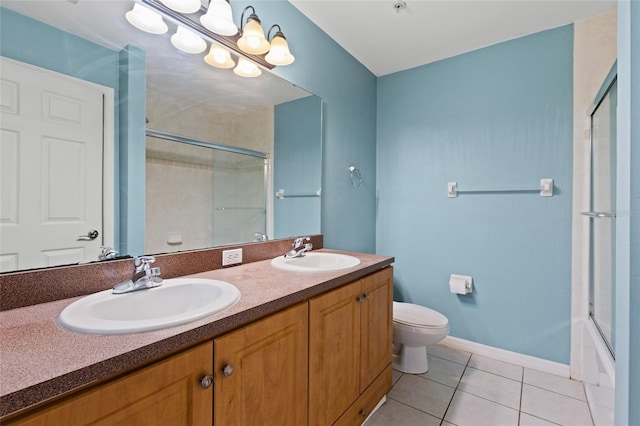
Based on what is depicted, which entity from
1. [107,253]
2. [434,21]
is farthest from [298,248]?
[434,21]

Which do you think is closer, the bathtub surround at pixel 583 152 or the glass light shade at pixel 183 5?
the glass light shade at pixel 183 5

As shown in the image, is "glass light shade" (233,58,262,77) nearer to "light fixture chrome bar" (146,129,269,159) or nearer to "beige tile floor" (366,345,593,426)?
"light fixture chrome bar" (146,129,269,159)

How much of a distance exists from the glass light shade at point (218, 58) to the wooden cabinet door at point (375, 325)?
1308 millimetres

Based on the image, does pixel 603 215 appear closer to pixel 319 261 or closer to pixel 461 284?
pixel 461 284

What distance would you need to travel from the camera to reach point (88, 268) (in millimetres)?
1005

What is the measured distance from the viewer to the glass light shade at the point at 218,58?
1.44m

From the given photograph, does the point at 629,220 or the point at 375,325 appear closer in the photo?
the point at 629,220

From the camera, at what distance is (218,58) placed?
148cm

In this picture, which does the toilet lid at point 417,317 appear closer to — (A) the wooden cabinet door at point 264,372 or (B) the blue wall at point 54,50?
(A) the wooden cabinet door at point 264,372

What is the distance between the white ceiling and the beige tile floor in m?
2.42

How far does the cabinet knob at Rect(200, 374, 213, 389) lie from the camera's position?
736 millimetres

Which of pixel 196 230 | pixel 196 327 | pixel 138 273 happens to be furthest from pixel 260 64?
pixel 196 327

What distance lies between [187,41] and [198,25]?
0.30ft

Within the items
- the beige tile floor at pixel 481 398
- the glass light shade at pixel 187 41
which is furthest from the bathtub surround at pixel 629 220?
the glass light shade at pixel 187 41
